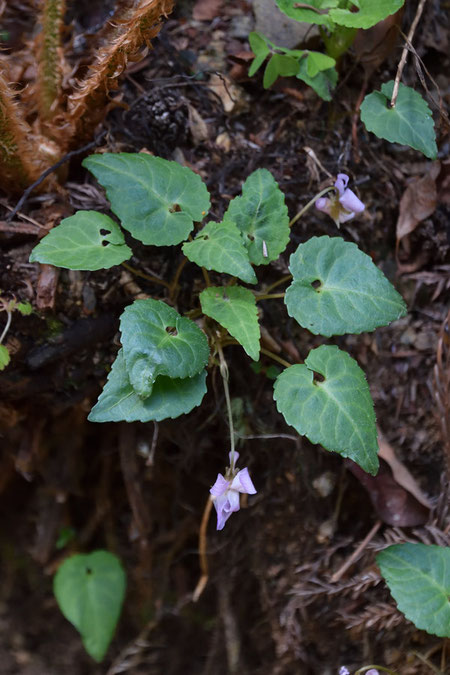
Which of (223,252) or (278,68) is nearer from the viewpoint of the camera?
(223,252)

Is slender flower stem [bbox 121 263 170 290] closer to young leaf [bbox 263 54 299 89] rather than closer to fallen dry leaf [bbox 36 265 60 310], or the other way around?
fallen dry leaf [bbox 36 265 60 310]

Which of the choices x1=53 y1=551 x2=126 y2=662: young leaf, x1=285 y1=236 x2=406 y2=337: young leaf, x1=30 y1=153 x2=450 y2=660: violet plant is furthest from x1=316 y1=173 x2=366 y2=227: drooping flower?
x1=53 y1=551 x2=126 y2=662: young leaf

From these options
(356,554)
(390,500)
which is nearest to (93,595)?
(356,554)

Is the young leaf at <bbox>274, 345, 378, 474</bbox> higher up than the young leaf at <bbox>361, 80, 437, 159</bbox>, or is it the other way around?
the young leaf at <bbox>361, 80, 437, 159</bbox>

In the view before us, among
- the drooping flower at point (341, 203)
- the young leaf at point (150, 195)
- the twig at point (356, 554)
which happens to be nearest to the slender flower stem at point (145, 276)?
the young leaf at point (150, 195)

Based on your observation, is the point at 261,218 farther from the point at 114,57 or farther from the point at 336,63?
the point at 336,63

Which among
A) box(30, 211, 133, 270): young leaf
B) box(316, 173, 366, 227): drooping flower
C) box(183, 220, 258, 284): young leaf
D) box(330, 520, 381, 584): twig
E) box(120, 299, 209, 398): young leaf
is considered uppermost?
box(316, 173, 366, 227): drooping flower

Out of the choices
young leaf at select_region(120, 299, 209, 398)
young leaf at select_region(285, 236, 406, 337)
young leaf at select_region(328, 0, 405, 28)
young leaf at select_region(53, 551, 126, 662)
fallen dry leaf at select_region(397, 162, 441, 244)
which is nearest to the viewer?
young leaf at select_region(120, 299, 209, 398)
